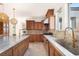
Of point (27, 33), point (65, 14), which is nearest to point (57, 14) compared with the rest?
point (65, 14)

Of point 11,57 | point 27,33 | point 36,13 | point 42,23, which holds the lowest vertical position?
point 11,57

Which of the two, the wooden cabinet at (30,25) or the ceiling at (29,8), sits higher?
the ceiling at (29,8)

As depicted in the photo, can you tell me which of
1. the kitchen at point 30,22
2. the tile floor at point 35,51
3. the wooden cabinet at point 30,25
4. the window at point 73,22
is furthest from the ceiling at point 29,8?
the tile floor at point 35,51

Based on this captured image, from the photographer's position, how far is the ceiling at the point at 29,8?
77.6 inches

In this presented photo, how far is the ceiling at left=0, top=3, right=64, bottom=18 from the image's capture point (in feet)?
6.47

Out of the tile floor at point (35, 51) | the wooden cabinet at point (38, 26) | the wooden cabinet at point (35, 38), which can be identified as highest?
the wooden cabinet at point (38, 26)

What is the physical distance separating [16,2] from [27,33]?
491 mm

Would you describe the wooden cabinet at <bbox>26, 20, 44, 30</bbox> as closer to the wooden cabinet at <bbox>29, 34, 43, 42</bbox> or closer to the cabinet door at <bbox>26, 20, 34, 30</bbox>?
the cabinet door at <bbox>26, 20, 34, 30</bbox>

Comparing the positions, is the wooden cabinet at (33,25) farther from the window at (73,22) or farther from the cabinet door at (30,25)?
the window at (73,22)

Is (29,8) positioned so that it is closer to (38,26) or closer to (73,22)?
(38,26)

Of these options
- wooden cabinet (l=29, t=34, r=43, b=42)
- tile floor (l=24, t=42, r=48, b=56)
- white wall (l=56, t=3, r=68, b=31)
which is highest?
white wall (l=56, t=3, r=68, b=31)

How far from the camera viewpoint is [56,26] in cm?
235

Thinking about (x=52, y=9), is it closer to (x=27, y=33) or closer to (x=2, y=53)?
(x=27, y=33)

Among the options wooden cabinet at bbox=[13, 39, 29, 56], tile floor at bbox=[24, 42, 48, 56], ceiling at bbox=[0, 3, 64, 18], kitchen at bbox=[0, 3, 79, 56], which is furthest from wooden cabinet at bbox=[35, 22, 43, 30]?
wooden cabinet at bbox=[13, 39, 29, 56]
